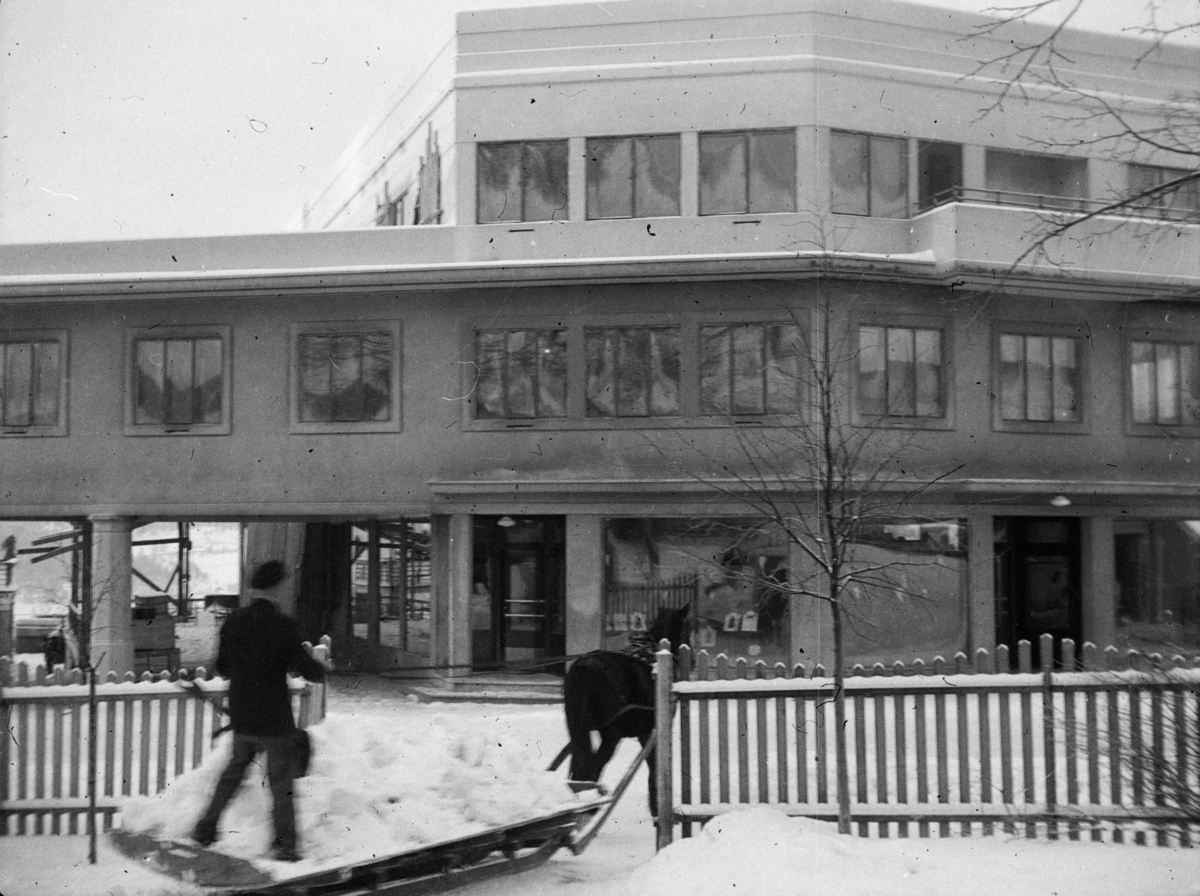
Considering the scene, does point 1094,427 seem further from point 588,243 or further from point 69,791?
point 69,791

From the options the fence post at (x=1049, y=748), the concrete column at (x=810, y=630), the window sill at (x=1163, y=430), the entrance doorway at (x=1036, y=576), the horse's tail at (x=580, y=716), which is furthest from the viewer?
Answer: the entrance doorway at (x=1036, y=576)

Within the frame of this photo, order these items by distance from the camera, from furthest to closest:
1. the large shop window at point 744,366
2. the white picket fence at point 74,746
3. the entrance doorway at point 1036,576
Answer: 1. the entrance doorway at point 1036,576
2. the large shop window at point 744,366
3. the white picket fence at point 74,746

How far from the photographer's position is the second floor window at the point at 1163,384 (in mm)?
18500

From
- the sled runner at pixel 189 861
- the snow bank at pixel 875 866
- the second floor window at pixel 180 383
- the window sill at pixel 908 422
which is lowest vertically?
the snow bank at pixel 875 866

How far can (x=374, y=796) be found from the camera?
6547mm

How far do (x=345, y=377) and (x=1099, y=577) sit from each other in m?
14.0

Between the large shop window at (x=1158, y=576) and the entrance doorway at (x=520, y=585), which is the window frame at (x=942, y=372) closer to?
the large shop window at (x=1158, y=576)

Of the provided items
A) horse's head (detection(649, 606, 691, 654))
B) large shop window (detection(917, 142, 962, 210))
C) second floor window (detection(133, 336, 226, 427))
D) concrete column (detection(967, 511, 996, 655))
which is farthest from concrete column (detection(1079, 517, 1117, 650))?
second floor window (detection(133, 336, 226, 427))

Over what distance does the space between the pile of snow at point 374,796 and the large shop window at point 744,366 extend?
34.7 ft

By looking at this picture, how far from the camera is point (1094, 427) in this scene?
60.2 feet

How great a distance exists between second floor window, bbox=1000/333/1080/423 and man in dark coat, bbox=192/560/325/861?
14.7 metres

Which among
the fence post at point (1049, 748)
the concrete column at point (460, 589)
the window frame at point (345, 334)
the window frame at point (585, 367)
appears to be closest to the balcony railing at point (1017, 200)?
the window frame at point (585, 367)

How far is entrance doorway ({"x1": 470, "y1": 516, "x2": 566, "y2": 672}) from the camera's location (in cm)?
1861

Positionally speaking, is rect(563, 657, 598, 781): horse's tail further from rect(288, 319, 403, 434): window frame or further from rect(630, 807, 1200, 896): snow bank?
rect(288, 319, 403, 434): window frame
